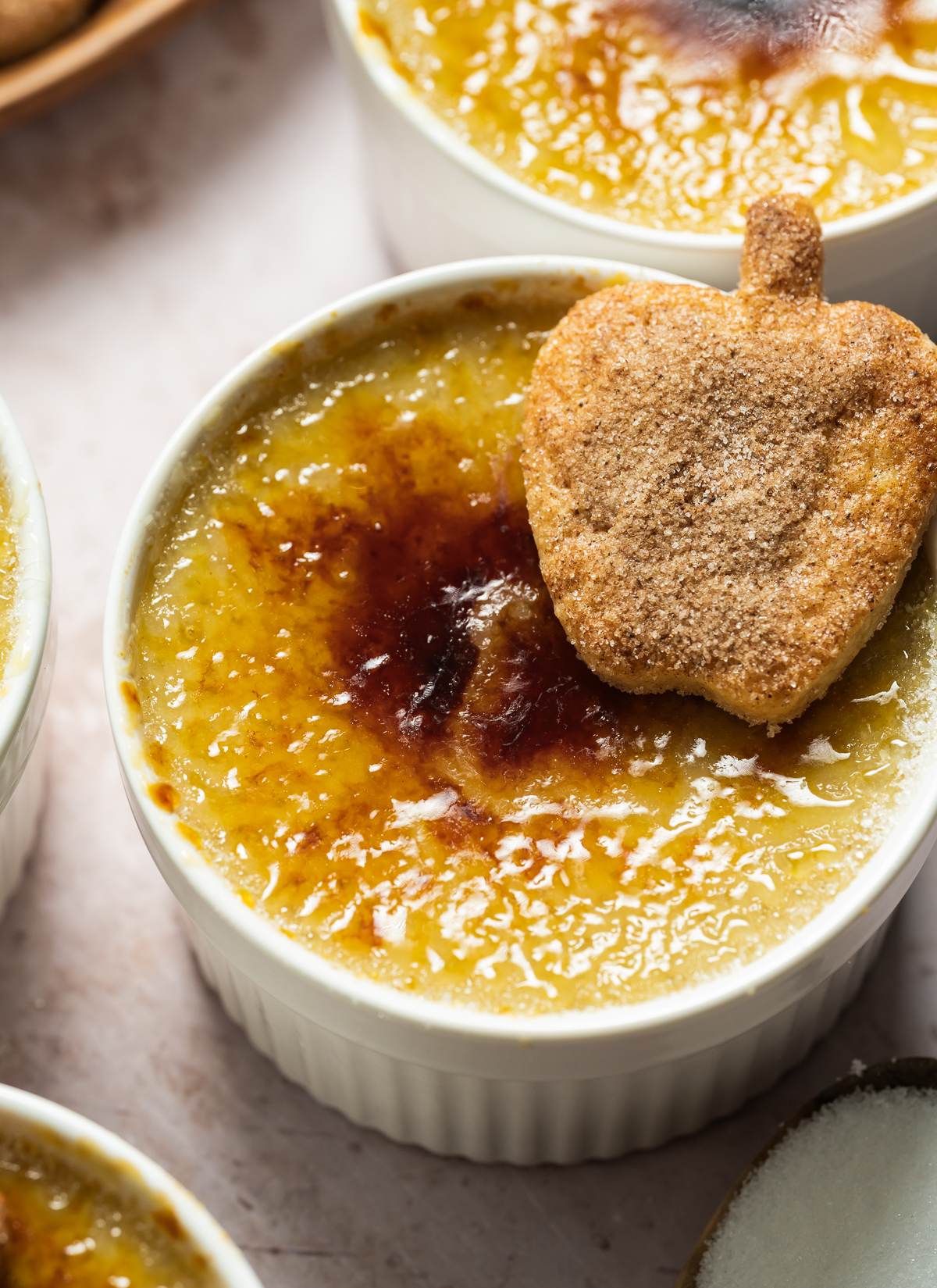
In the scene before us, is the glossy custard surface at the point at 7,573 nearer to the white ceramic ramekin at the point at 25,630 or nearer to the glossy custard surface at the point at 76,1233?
the white ceramic ramekin at the point at 25,630

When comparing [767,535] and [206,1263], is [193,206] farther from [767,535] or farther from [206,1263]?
[206,1263]

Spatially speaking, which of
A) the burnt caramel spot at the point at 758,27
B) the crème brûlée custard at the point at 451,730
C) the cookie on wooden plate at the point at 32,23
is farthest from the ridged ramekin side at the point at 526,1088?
the cookie on wooden plate at the point at 32,23

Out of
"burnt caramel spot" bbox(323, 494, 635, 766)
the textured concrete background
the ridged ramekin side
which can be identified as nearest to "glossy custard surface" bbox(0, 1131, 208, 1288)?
the ridged ramekin side

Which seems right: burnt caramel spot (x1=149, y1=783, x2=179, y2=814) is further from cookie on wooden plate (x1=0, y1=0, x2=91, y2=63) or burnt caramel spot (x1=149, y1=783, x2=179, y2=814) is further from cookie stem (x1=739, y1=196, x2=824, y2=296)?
cookie on wooden plate (x1=0, y1=0, x2=91, y2=63)

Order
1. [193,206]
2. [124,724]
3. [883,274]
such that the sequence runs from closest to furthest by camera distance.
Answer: [124,724] < [883,274] < [193,206]

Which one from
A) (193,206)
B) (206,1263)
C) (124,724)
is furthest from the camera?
Result: (193,206)

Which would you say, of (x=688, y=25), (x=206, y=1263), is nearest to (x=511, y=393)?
(x=688, y=25)

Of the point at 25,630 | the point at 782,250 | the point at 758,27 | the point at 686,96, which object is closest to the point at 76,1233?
the point at 25,630

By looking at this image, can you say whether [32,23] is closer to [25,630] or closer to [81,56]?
[81,56]
